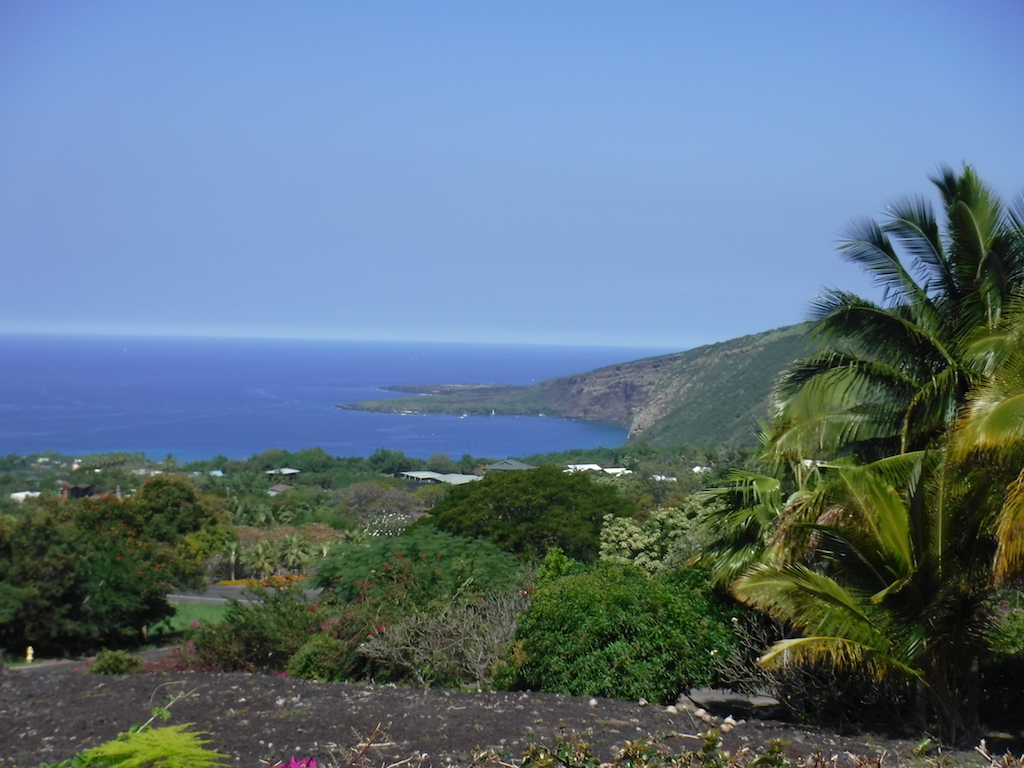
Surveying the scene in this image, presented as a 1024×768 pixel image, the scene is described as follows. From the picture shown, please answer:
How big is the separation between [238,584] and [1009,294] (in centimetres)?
3545

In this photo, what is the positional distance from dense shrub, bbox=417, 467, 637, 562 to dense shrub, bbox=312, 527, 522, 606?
576 cm

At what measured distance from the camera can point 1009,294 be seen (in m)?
9.40

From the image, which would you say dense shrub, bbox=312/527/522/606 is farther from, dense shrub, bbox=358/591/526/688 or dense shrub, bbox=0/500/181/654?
dense shrub, bbox=0/500/181/654

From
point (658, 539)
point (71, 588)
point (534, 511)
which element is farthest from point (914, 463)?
point (71, 588)

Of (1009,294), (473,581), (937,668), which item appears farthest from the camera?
(473,581)

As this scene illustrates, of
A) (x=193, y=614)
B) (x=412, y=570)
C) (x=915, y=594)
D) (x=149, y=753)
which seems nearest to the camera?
(x=149, y=753)

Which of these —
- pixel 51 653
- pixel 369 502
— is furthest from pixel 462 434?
pixel 51 653

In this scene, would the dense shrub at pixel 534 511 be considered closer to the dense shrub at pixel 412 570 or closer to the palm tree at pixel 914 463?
the dense shrub at pixel 412 570

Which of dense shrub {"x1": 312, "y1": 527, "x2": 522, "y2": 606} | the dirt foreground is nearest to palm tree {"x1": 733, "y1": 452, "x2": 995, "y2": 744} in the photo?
the dirt foreground

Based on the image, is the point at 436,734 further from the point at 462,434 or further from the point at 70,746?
the point at 462,434

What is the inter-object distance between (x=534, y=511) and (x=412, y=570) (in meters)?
9.22

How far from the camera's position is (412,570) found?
13180 mm

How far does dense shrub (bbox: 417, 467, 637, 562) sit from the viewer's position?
21312 millimetres

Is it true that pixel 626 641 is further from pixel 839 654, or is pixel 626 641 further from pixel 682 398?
pixel 682 398
